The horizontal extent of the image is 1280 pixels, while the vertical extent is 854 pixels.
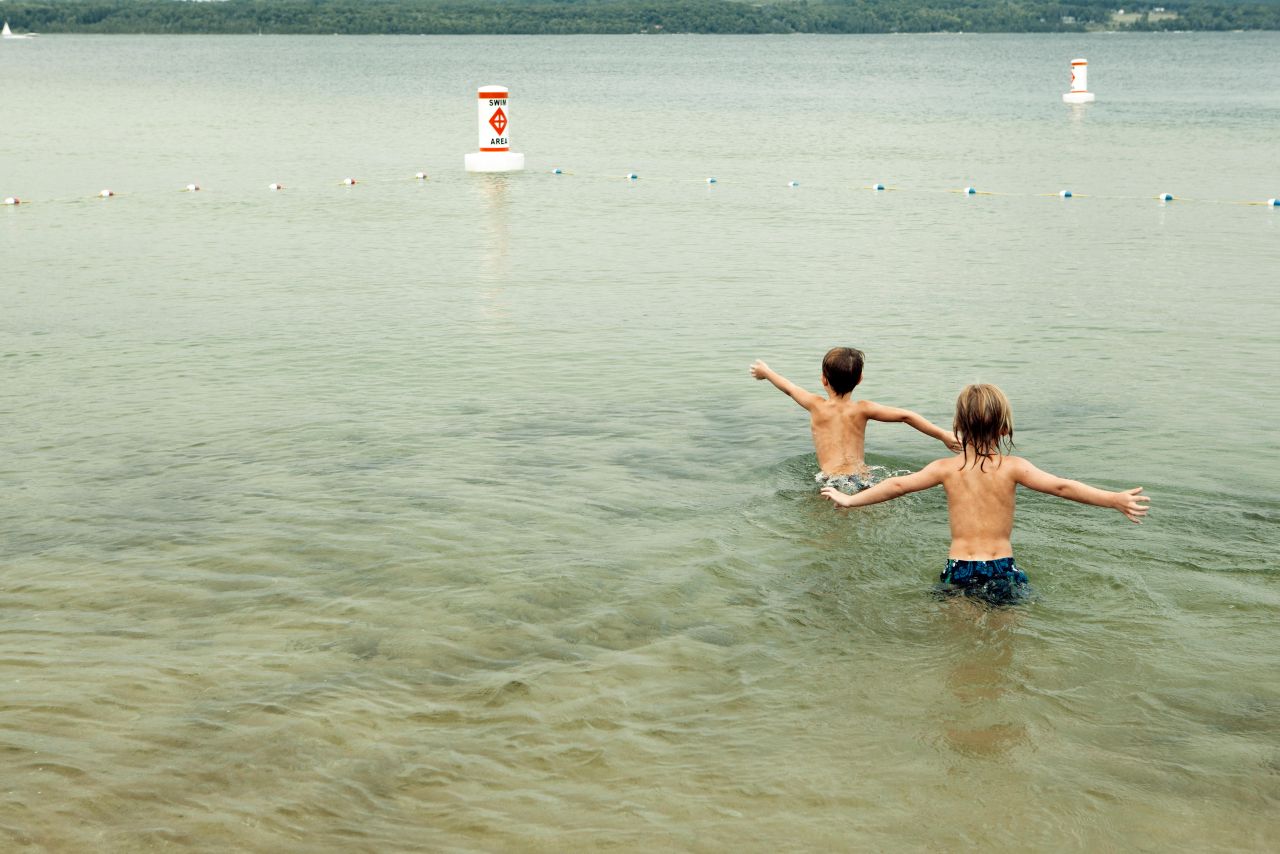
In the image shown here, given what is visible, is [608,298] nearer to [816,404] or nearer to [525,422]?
[525,422]

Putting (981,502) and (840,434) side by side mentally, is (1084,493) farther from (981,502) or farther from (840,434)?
(840,434)

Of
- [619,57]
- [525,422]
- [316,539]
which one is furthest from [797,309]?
[619,57]

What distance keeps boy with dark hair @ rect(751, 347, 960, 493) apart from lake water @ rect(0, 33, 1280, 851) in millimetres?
256

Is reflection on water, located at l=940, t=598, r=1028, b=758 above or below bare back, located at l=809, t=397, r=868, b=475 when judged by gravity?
below

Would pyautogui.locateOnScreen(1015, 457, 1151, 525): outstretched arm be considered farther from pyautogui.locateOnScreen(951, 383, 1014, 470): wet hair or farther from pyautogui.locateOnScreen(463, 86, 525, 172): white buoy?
pyautogui.locateOnScreen(463, 86, 525, 172): white buoy

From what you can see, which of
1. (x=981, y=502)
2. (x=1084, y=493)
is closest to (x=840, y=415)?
(x=981, y=502)

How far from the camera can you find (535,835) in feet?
14.7

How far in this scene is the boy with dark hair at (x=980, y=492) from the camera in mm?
6000

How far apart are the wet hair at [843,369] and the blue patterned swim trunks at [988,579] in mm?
1633

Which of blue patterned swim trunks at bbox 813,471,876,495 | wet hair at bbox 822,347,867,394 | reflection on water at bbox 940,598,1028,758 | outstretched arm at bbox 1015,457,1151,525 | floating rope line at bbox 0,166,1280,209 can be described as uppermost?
wet hair at bbox 822,347,867,394

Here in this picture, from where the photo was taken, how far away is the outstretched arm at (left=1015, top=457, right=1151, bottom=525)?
555cm

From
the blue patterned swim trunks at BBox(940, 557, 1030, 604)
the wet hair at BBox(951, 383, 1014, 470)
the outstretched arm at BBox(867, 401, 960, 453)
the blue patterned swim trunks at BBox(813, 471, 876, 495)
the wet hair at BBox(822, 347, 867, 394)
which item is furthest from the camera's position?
the blue patterned swim trunks at BBox(813, 471, 876, 495)

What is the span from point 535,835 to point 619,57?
12981cm

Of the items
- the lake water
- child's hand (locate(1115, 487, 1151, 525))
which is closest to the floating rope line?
the lake water
